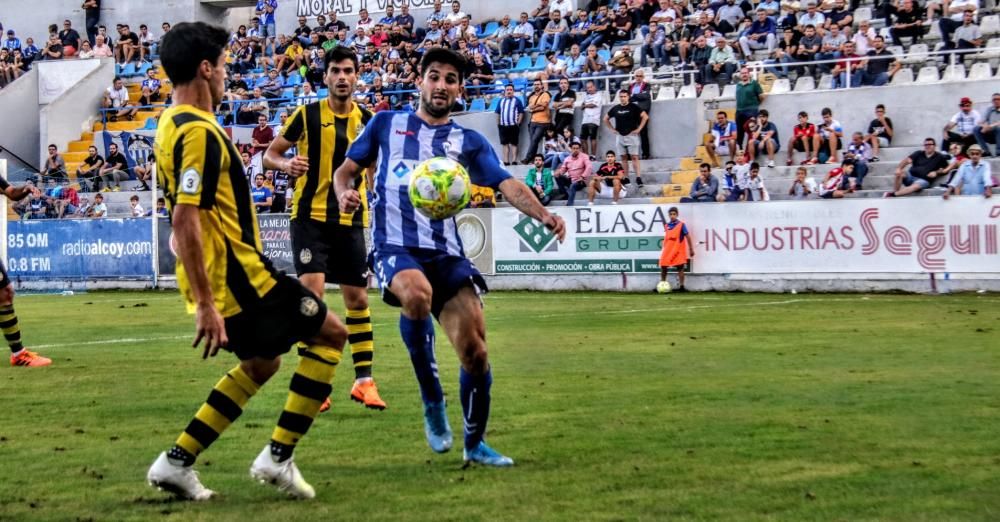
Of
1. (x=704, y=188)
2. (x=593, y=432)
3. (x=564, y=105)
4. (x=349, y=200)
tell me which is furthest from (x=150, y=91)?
(x=593, y=432)

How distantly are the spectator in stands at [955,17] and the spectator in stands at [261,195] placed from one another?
14954mm

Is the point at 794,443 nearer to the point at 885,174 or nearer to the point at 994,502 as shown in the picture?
the point at 994,502

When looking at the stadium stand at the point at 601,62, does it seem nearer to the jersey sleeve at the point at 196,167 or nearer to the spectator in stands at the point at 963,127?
the spectator in stands at the point at 963,127

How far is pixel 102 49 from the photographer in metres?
43.4

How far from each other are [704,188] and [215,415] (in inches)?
829

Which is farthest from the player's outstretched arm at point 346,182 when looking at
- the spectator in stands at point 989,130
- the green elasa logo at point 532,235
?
the spectator in stands at point 989,130

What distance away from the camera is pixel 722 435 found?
8.09 metres

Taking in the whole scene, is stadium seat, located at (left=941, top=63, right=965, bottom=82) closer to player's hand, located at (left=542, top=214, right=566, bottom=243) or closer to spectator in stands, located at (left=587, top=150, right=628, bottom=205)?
spectator in stands, located at (left=587, top=150, right=628, bottom=205)

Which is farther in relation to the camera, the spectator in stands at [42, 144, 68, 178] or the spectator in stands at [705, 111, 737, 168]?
the spectator in stands at [42, 144, 68, 178]

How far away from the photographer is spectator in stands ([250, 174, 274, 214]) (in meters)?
31.3

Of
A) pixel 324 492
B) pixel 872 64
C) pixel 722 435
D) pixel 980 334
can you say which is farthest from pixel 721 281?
pixel 324 492

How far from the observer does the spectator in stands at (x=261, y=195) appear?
103 ft

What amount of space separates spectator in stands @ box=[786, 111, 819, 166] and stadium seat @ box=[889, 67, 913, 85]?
1.95 m

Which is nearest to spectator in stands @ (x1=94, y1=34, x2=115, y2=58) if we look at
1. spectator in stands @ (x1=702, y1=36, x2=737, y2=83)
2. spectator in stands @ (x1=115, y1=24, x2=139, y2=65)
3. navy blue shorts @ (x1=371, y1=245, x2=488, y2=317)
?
spectator in stands @ (x1=115, y1=24, x2=139, y2=65)
